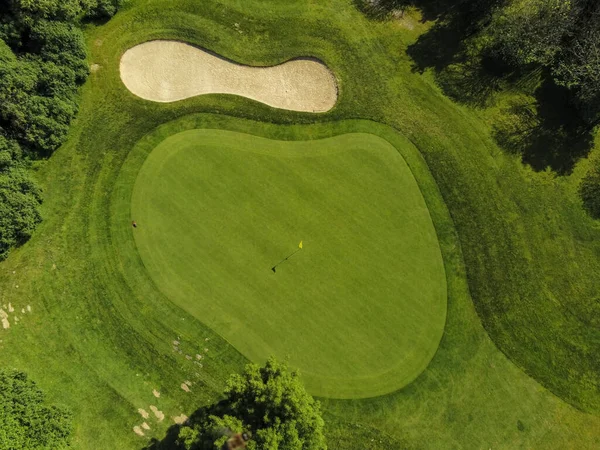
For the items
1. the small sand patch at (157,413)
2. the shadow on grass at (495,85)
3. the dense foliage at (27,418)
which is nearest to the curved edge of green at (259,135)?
the shadow on grass at (495,85)

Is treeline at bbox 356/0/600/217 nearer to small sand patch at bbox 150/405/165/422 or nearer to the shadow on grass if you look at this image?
the shadow on grass

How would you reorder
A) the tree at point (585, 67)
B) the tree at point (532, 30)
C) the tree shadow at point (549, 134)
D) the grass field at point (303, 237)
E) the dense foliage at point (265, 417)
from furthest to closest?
the tree shadow at point (549, 134)
the tree at point (532, 30)
the tree at point (585, 67)
the grass field at point (303, 237)
the dense foliage at point (265, 417)

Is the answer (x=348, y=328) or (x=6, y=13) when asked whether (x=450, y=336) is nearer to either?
(x=348, y=328)

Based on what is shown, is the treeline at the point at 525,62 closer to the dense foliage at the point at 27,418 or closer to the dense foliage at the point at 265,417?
the dense foliage at the point at 265,417

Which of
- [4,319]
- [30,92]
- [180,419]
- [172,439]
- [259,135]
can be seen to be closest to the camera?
[172,439]

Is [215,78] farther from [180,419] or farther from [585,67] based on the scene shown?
[585,67]

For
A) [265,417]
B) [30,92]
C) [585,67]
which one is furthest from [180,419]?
[585,67]
